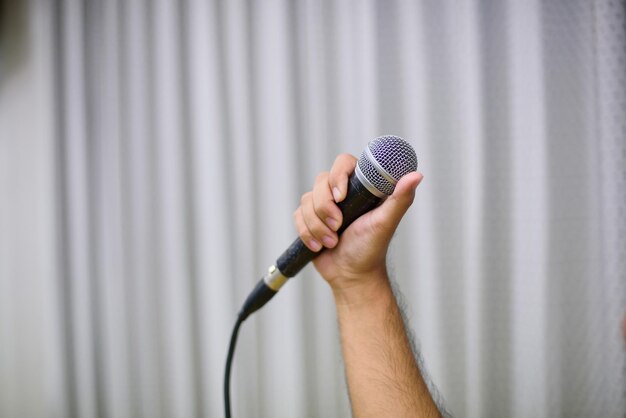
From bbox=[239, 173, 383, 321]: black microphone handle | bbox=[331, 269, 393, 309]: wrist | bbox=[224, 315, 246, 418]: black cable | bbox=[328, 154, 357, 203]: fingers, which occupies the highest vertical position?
bbox=[328, 154, 357, 203]: fingers

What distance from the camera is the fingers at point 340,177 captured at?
54 cm

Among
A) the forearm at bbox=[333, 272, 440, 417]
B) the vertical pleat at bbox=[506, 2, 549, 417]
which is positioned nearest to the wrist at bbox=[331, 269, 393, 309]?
the forearm at bbox=[333, 272, 440, 417]

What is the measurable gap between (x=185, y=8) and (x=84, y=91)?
49 centimetres

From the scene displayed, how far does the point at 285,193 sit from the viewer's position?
112cm

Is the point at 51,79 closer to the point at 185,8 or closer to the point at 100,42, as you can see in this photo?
the point at 100,42

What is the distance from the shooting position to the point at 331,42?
1105 mm

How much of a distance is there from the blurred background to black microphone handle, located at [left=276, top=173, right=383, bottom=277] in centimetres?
52

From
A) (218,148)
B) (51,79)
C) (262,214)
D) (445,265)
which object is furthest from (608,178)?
(51,79)

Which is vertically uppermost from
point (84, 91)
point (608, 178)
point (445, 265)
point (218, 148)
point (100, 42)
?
point (100, 42)

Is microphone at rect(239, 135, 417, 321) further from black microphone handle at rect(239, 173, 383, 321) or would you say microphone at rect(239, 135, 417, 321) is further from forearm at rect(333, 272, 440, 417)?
forearm at rect(333, 272, 440, 417)

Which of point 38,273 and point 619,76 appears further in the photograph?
point 38,273

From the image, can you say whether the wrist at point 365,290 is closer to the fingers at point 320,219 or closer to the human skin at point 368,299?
the human skin at point 368,299

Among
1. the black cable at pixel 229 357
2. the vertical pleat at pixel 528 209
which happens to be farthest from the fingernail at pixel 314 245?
the vertical pleat at pixel 528 209

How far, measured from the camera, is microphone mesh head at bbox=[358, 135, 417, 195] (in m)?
0.48
